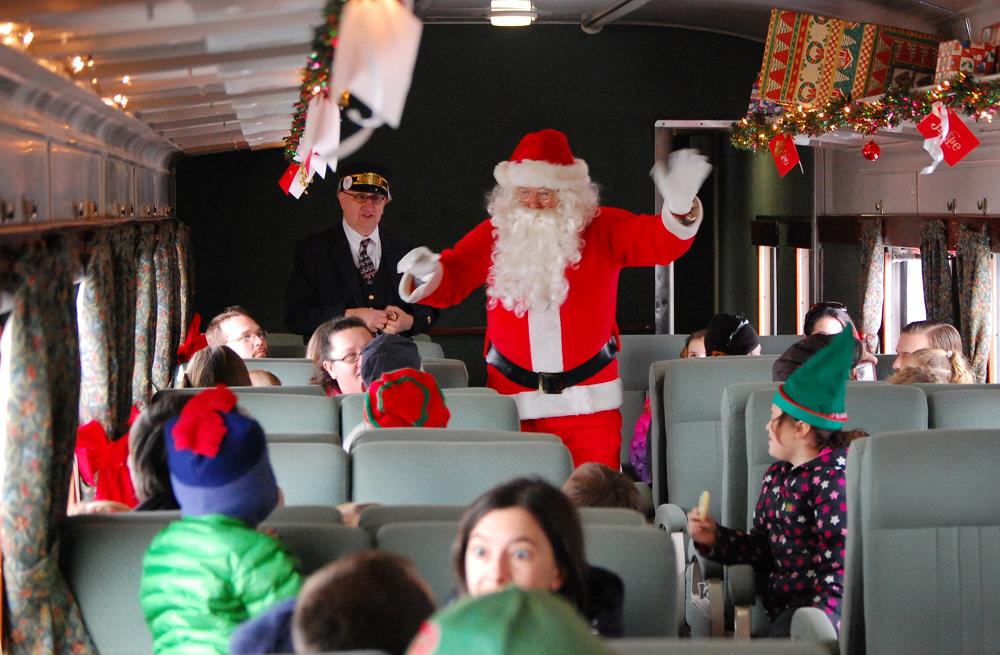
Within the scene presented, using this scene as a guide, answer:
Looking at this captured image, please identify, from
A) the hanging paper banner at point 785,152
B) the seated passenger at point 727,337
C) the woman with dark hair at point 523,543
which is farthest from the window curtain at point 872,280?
the woman with dark hair at point 523,543

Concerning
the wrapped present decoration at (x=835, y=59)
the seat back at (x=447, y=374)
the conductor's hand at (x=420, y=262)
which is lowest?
the seat back at (x=447, y=374)

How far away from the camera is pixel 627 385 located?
7.21m

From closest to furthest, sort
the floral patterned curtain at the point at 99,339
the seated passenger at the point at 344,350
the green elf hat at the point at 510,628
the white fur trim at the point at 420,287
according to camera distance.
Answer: the green elf hat at the point at 510,628, the floral patterned curtain at the point at 99,339, the seated passenger at the point at 344,350, the white fur trim at the point at 420,287

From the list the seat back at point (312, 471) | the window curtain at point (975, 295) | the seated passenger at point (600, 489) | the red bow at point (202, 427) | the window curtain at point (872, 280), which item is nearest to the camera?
the red bow at point (202, 427)

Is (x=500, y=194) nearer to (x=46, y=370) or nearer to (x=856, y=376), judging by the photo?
(x=856, y=376)

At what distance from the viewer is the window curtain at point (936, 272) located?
7.59 m

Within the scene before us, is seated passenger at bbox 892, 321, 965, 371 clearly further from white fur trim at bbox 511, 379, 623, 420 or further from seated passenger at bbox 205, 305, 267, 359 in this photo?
seated passenger at bbox 205, 305, 267, 359

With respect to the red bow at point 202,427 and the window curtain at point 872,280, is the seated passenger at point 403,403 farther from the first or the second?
the window curtain at point 872,280

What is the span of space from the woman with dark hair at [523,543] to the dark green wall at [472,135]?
29.9 feet

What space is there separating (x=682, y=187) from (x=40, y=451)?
2.63 meters

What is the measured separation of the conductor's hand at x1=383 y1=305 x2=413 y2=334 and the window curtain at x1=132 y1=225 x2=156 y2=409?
1171 millimetres

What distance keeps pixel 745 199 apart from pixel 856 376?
6.61 meters

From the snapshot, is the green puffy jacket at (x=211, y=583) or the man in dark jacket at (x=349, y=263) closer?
the green puffy jacket at (x=211, y=583)

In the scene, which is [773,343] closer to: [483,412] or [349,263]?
[349,263]
